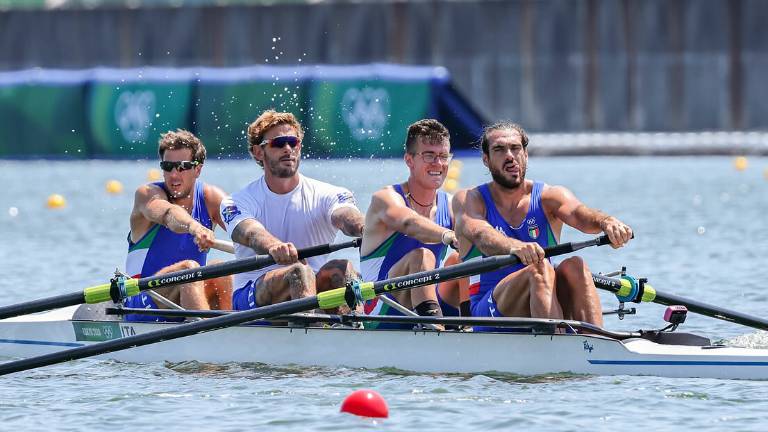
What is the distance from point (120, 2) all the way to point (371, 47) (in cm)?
617

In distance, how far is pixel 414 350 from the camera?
9578mm

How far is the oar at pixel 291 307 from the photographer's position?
9125mm

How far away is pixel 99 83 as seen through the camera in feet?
101

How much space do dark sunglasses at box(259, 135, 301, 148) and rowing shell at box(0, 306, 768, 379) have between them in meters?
1.23

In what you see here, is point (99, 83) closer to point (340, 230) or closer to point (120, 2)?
point (120, 2)

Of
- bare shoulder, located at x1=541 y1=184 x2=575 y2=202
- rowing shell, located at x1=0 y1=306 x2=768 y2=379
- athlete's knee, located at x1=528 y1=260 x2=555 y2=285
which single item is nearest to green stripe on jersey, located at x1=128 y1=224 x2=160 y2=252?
rowing shell, located at x1=0 y1=306 x2=768 y2=379

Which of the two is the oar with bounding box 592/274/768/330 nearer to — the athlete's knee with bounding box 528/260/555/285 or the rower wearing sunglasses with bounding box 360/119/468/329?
the athlete's knee with bounding box 528/260/555/285

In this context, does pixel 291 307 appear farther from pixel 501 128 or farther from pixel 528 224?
pixel 501 128

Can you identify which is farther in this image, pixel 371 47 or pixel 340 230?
pixel 371 47

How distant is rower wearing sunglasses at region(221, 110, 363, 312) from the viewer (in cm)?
1001

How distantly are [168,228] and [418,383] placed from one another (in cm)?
228

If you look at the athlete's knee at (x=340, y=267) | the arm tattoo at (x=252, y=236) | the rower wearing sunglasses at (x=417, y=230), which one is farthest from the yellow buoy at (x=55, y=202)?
the rower wearing sunglasses at (x=417, y=230)

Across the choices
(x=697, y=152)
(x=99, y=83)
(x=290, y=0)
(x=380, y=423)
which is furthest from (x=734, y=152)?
(x=380, y=423)

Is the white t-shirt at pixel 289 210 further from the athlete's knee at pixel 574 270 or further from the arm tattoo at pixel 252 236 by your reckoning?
the athlete's knee at pixel 574 270
